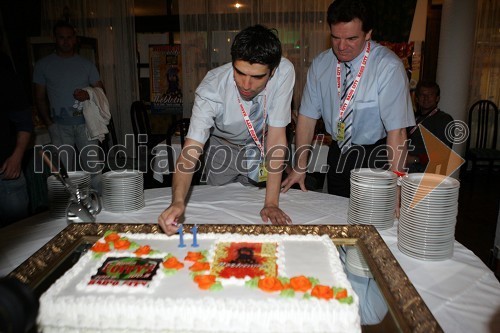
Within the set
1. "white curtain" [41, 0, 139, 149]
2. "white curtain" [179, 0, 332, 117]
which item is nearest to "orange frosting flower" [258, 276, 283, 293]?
"white curtain" [179, 0, 332, 117]

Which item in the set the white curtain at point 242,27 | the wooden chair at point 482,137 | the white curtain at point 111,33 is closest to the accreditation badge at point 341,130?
the wooden chair at point 482,137

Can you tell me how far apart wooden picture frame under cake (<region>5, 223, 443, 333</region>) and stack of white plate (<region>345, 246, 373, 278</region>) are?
0.02 m

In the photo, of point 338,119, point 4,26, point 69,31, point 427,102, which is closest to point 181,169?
point 338,119

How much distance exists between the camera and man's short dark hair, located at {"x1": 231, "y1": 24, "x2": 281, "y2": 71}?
5.01 ft

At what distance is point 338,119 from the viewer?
2.12m

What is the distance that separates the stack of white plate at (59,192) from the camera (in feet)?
5.09

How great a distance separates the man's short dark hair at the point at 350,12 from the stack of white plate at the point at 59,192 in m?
1.32

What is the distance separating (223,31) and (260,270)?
595 cm

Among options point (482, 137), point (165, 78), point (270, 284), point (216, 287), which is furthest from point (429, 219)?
point (165, 78)

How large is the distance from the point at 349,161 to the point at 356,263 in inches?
44.0

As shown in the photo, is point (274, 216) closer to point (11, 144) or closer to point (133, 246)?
point (133, 246)

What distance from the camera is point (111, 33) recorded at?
664 cm

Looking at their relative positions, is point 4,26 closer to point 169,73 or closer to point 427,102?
point 169,73

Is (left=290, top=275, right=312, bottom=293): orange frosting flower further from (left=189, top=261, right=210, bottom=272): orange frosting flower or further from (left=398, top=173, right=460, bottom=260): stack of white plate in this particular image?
(left=398, top=173, right=460, bottom=260): stack of white plate
